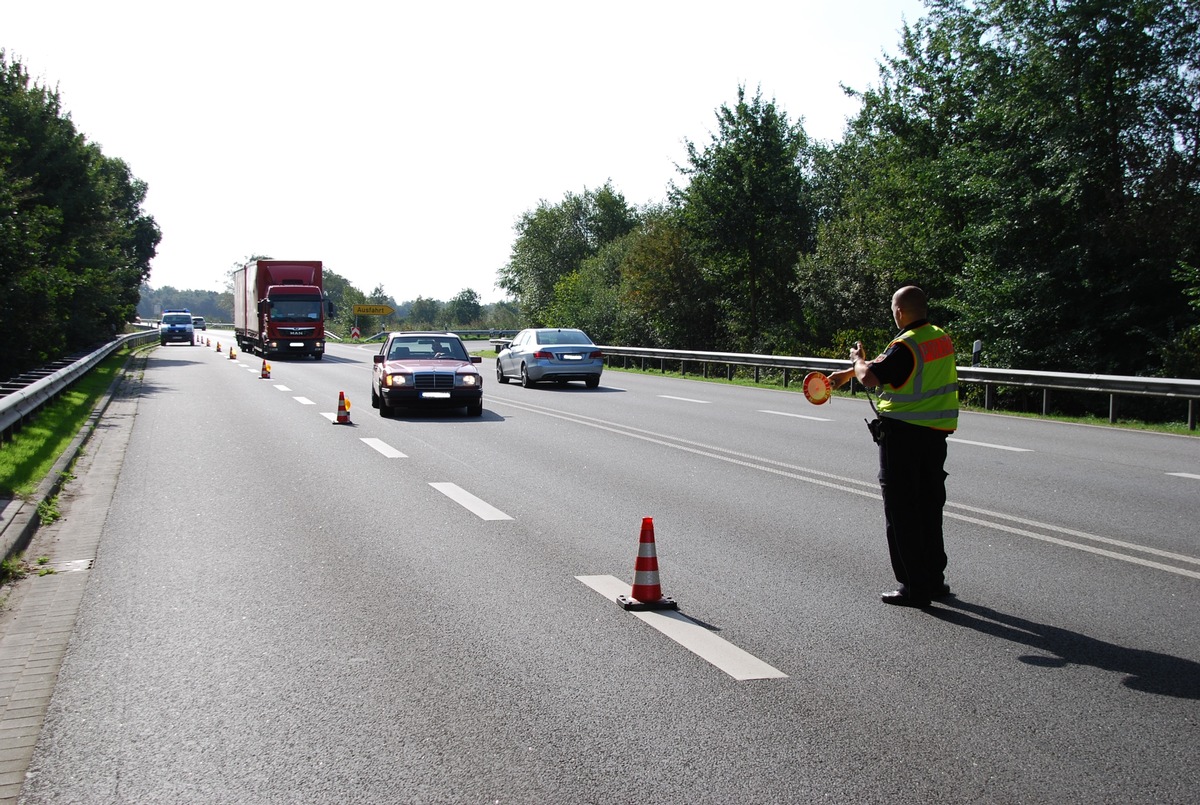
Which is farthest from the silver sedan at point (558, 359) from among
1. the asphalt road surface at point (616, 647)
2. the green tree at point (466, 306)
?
the green tree at point (466, 306)

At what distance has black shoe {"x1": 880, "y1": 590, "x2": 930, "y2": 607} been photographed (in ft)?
20.2

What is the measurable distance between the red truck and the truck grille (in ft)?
84.3

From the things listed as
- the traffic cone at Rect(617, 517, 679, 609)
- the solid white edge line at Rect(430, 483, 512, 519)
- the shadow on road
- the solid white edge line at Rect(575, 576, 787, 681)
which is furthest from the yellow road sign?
the shadow on road

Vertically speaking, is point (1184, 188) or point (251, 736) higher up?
point (1184, 188)

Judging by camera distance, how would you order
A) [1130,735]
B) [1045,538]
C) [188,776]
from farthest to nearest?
[1045,538] < [1130,735] < [188,776]

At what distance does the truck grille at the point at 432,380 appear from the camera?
18.7 meters

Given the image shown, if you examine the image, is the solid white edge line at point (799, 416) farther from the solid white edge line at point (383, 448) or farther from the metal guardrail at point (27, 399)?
the metal guardrail at point (27, 399)

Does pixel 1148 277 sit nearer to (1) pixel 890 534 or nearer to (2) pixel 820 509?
(2) pixel 820 509

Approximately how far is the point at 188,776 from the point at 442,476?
7800 millimetres

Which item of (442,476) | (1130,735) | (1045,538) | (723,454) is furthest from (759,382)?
(1130,735)

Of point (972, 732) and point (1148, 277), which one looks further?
point (1148, 277)

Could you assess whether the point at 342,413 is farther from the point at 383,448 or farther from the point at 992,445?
the point at 992,445

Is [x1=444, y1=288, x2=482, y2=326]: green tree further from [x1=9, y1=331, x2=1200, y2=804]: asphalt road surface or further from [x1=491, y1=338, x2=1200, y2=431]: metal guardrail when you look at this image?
[x1=9, y1=331, x2=1200, y2=804]: asphalt road surface

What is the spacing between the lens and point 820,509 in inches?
372
